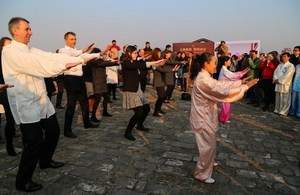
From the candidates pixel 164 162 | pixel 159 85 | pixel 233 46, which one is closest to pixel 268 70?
pixel 159 85

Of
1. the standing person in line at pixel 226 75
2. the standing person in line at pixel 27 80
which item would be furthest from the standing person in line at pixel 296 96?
the standing person in line at pixel 27 80

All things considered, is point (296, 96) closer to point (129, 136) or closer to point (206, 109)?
point (129, 136)

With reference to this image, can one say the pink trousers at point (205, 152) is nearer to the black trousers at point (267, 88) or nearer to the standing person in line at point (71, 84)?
the standing person in line at point (71, 84)

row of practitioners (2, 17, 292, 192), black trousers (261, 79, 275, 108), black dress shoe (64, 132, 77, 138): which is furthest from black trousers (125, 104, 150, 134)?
black trousers (261, 79, 275, 108)

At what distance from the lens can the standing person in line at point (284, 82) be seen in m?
8.40

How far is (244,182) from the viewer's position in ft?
12.4

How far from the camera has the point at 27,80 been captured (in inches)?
129

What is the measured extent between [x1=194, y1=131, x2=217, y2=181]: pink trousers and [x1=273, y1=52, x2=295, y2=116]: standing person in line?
5.98 metres

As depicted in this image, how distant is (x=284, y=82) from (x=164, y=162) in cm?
597

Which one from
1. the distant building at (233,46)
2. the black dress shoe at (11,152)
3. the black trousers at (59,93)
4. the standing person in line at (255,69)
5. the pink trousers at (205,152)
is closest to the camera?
the pink trousers at (205,152)

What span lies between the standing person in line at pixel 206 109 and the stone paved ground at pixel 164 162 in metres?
0.30

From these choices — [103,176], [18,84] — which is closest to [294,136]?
[103,176]

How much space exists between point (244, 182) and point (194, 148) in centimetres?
148

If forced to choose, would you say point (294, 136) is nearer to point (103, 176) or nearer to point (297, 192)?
point (297, 192)
